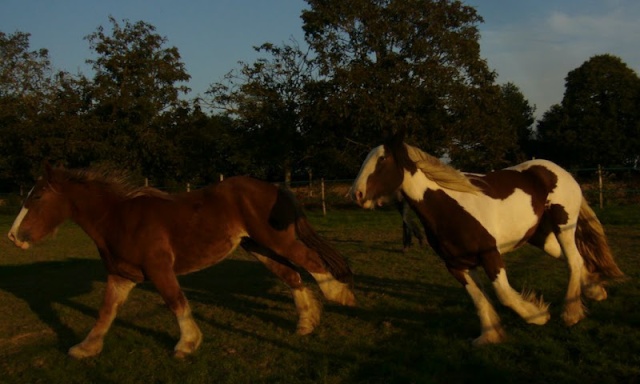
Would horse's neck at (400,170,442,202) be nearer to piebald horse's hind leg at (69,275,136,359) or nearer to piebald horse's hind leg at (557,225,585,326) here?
piebald horse's hind leg at (557,225,585,326)

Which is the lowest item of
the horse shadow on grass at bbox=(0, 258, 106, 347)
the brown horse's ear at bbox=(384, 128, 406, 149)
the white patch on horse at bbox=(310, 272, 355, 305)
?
the horse shadow on grass at bbox=(0, 258, 106, 347)

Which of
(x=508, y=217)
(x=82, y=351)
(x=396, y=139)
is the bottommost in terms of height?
(x=82, y=351)

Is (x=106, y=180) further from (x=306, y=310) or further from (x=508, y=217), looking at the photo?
(x=508, y=217)

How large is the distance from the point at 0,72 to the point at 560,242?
4084cm

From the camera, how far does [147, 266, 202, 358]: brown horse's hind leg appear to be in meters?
5.32

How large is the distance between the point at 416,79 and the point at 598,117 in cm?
1629

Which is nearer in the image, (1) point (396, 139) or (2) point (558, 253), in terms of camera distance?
(1) point (396, 139)

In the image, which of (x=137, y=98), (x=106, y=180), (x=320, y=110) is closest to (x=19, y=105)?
(x=137, y=98)

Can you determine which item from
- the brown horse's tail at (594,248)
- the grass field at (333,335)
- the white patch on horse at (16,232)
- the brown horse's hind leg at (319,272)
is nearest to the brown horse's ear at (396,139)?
the brown horse's hind leg at (319,272)

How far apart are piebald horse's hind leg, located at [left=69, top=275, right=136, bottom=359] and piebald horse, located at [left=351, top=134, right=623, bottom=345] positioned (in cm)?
270

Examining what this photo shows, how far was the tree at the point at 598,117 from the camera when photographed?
3303 centimetres

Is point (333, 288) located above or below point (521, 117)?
below

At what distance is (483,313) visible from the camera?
5.09 metres

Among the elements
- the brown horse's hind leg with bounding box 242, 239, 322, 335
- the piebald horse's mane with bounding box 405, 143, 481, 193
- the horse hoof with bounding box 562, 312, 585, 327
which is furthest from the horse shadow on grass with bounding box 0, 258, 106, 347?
the horse hoof with bounding box 562, 312, 585, 327
